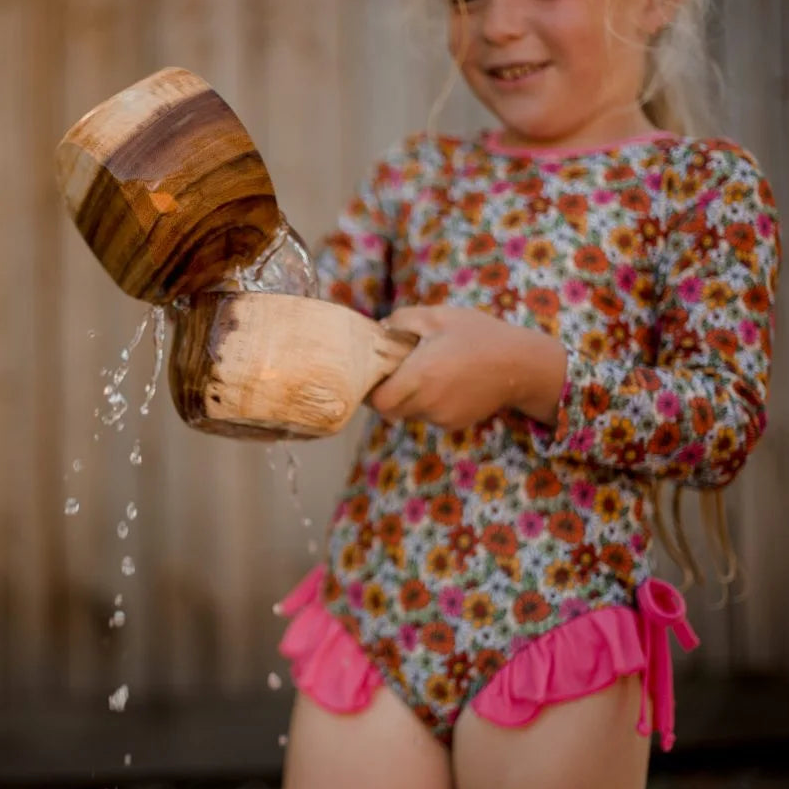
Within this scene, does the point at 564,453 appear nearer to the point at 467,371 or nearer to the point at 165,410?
the point at 467,371

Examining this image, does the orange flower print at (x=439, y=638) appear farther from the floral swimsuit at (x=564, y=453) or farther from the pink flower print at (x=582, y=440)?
the pink flower print at (x=582, y=440)

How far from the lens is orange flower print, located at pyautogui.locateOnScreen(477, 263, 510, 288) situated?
1077mm

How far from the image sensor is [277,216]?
0.88 m

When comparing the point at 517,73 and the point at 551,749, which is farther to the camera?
the point at 517,73

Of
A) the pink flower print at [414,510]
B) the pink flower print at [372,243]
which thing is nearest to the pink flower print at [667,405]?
the pink flower print at [414,510]

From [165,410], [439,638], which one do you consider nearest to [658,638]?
[439,638]

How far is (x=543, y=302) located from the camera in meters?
1.06

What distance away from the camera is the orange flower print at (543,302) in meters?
1.06

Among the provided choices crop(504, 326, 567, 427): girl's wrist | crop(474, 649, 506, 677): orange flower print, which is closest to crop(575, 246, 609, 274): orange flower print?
crop(504, 326, 567, 427): girl's wrist

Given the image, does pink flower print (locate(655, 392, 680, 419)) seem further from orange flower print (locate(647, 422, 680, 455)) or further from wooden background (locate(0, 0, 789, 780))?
wooden background (locate(0, 0, 789, 780))

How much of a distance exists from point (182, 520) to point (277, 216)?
1.64 m

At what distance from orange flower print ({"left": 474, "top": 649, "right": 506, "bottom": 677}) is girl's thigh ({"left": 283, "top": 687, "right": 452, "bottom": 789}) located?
66 millimetres

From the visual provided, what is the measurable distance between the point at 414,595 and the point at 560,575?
0.12m

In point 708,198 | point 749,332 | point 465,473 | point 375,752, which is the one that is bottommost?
point 375,752
